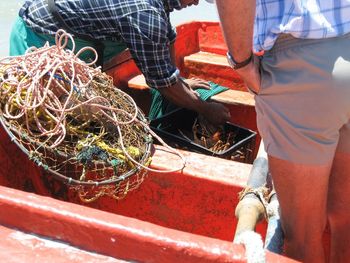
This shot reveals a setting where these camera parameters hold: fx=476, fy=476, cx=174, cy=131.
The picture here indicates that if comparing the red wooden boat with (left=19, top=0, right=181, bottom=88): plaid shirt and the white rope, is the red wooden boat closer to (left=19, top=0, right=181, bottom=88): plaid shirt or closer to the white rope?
the white rope

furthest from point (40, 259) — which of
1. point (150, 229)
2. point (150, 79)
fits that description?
point (150, 79)

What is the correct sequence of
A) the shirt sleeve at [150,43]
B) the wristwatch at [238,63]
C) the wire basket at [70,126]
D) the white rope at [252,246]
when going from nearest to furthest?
the white rope at [252,246]
the wristwatch at [238,63]
the wire basket at [70,126]
the shirt sleeve at [150,43]

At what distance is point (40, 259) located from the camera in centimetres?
151

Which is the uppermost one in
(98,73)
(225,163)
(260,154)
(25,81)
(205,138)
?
(25,81)

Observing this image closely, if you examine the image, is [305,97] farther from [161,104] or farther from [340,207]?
[161,104]

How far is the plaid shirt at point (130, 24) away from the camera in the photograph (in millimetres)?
2773

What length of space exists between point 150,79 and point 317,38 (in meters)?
1.59

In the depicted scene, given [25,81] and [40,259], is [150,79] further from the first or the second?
[40,259]

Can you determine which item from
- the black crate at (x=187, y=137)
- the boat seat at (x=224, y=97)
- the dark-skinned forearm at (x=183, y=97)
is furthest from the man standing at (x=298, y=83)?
the boat seat at (x=224, y=97)

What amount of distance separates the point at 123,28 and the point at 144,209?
1073mm

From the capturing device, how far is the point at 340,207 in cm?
182

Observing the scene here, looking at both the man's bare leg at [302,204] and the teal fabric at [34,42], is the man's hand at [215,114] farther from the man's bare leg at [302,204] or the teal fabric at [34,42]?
the man's bare leg at [302,204]

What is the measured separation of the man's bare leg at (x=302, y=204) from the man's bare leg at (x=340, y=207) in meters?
0.07

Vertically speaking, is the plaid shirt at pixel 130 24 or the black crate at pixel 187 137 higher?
the plaid shirt at pixel 130 24
